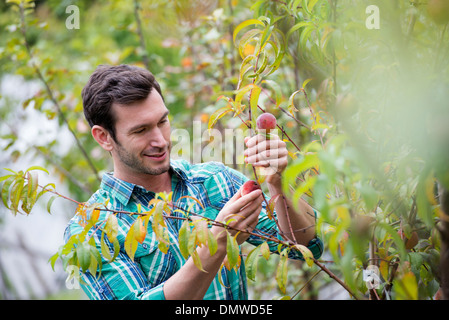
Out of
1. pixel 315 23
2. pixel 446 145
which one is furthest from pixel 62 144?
pixel 446 145

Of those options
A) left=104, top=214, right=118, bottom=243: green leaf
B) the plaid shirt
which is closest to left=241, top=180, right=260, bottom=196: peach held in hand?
the plaid shirt

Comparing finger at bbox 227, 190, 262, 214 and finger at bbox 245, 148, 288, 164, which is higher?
finger at bbox 245, 148, 288, 164

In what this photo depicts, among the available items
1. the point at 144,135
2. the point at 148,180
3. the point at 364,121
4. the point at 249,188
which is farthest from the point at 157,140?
the point at 364,121

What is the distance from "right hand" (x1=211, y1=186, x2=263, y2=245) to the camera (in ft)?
3.26

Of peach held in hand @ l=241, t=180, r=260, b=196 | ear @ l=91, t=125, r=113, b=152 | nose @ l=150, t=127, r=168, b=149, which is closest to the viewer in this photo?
peach held in hand @ l=241, t=180, r=260, b=196

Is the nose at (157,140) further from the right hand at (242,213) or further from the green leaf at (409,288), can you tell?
the green leaf at (409,288)

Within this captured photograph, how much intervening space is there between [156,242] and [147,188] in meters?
0.23

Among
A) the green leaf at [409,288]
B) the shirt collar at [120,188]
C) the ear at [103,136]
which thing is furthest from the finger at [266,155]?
Answer: the ear at [103,136]

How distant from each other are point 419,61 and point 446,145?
44 cm

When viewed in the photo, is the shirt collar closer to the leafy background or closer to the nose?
the nose

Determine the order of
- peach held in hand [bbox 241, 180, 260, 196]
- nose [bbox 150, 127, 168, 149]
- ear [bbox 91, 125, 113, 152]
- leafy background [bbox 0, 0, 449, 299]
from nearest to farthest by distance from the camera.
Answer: leafy background [bbox 0, 0, 449, 299] → peach held in hand [bbox 241, 180, 260, 196] → nose [bbox 150, 127, 168, 149] → ear [bbox 91, 125, 113, 152]

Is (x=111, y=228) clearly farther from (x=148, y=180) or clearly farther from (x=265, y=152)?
(x=148, y=180)

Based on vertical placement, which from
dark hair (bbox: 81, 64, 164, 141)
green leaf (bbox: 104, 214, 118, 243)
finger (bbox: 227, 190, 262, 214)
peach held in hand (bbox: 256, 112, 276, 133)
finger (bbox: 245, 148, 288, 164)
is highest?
dark hair (bbox: 81, 64, 164, 141)

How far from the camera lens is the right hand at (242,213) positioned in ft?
3.26
